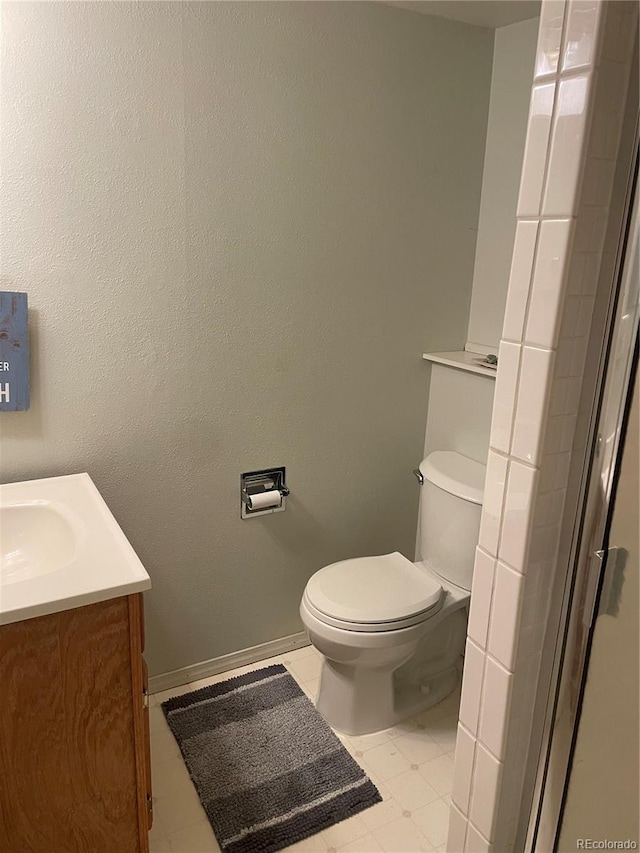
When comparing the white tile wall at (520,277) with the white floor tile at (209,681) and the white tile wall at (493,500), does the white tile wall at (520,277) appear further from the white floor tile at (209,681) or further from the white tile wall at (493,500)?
the white floor tile at (209,681)

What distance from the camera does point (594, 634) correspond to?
0.85m

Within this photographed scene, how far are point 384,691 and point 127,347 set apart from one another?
1.28m

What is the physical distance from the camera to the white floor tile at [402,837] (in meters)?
1.67

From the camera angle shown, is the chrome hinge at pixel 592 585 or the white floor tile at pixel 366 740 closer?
the chrome hinge at pixel 592 585

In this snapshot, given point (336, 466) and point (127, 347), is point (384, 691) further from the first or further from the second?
point (127, 347)

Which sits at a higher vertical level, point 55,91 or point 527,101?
point 527,101

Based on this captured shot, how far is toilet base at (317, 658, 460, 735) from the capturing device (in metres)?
2.00

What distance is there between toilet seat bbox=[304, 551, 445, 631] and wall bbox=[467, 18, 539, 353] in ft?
2.79

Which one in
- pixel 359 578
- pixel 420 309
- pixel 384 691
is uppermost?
pixel 420 309

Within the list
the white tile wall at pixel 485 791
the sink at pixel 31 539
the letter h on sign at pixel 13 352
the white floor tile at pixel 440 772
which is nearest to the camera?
the white tile wall at pixel 485 791

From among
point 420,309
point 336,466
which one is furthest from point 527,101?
point 336,466

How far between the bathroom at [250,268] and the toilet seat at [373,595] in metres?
0.29

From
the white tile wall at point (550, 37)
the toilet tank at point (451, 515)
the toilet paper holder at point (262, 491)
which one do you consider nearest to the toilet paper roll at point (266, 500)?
the toilet paper holder at point (262, 491)

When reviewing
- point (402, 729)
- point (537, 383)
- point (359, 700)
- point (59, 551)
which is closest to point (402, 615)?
point (359, 700)
